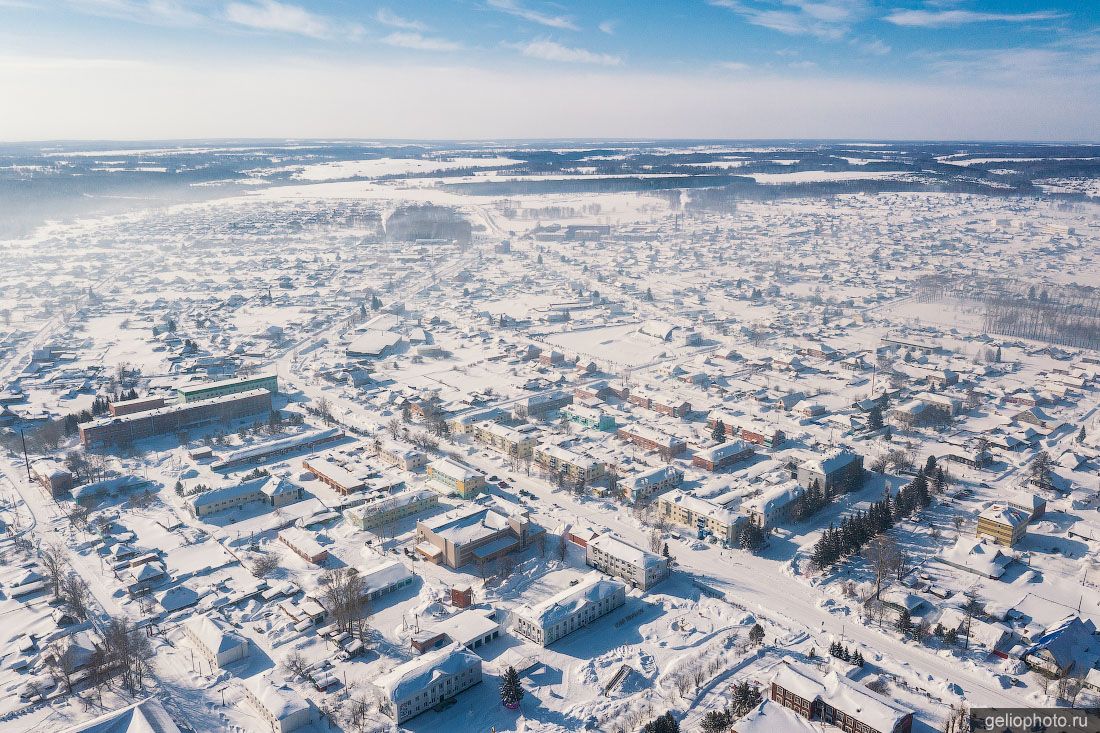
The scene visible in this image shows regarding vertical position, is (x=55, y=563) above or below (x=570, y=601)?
below

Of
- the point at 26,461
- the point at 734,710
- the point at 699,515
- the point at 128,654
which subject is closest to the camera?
the point at 734,710

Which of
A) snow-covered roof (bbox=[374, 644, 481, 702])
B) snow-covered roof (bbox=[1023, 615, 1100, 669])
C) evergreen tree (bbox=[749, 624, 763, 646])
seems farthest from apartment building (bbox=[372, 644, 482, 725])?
snow-covered roof (bbox=[1023, 615, 1100, 669])

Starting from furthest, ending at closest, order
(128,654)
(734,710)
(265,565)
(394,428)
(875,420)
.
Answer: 1. (875,420)
2. (394,428)
3. (265,565)
4. (128,654)
5. (734,710)

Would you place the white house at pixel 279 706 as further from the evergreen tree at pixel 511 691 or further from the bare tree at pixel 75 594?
the bare tree at pixel 75 594

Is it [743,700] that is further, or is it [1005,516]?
[1005,516]

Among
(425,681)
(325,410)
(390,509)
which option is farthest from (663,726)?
(325,410)

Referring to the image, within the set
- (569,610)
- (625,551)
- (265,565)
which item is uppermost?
(625,551)

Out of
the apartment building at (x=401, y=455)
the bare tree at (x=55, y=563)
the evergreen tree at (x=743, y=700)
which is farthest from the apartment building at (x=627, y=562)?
the bare tree at (x=55, y=563)

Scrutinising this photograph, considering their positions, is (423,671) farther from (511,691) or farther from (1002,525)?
(1002,525)

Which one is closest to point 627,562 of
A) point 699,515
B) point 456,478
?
point 699,515
